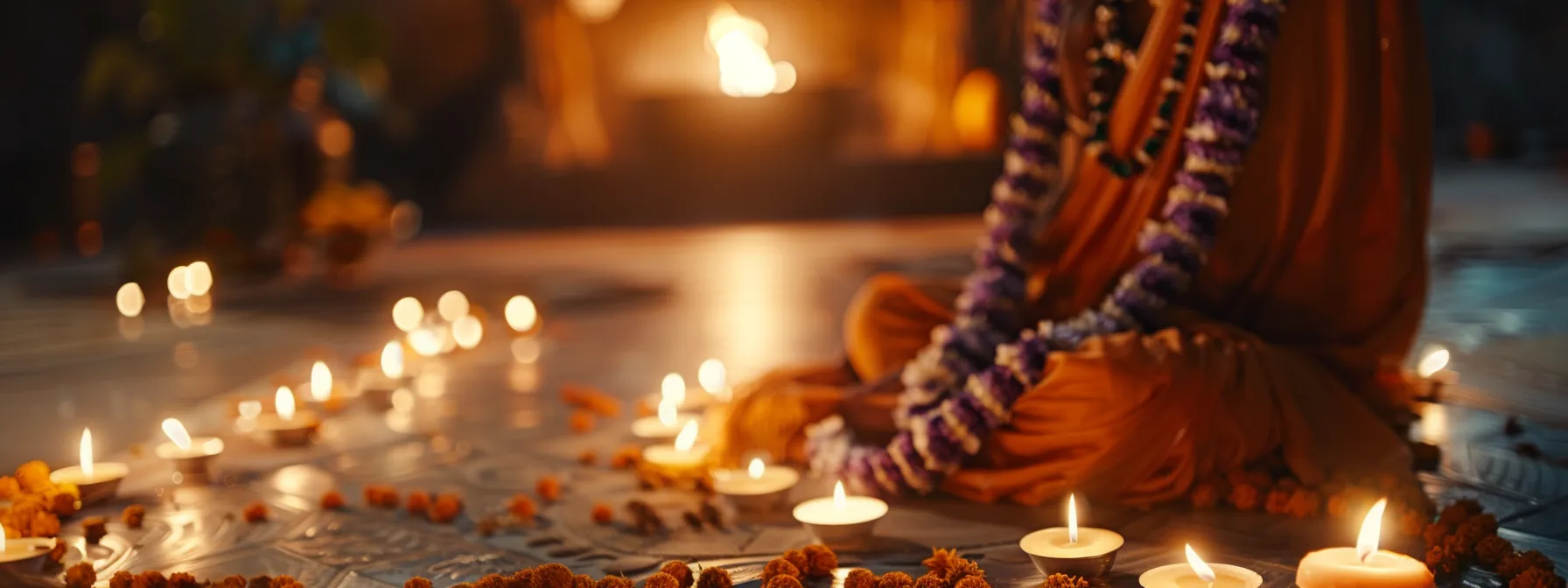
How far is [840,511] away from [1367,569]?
0.95 m

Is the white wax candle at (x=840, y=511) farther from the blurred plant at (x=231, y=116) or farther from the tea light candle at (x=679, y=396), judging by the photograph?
the blurred plant at (x=231, y=116)

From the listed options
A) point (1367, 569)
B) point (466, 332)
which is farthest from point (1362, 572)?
point (466, 332)

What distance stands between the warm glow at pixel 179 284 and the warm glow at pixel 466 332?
2423mm

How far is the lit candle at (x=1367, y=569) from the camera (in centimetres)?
183

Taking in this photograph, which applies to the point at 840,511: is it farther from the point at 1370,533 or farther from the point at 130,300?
the point at 130,300

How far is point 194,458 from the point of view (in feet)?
10.3

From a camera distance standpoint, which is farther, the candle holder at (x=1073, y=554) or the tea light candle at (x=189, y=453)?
the tea light candle at (x=189, y=453)

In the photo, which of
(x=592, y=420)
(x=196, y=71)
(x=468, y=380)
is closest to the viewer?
(x=592, y=420)

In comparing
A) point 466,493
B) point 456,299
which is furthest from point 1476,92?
point 466,493

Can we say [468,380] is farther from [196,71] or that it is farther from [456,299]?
[196,71]

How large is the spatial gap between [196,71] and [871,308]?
574cm

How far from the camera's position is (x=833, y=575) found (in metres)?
2.32

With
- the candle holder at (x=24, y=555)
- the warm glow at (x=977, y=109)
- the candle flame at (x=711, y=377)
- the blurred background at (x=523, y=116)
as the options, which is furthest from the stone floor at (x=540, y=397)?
the warm glow at (x=977, y=109)

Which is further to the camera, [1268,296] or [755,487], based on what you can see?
[1268,296]
